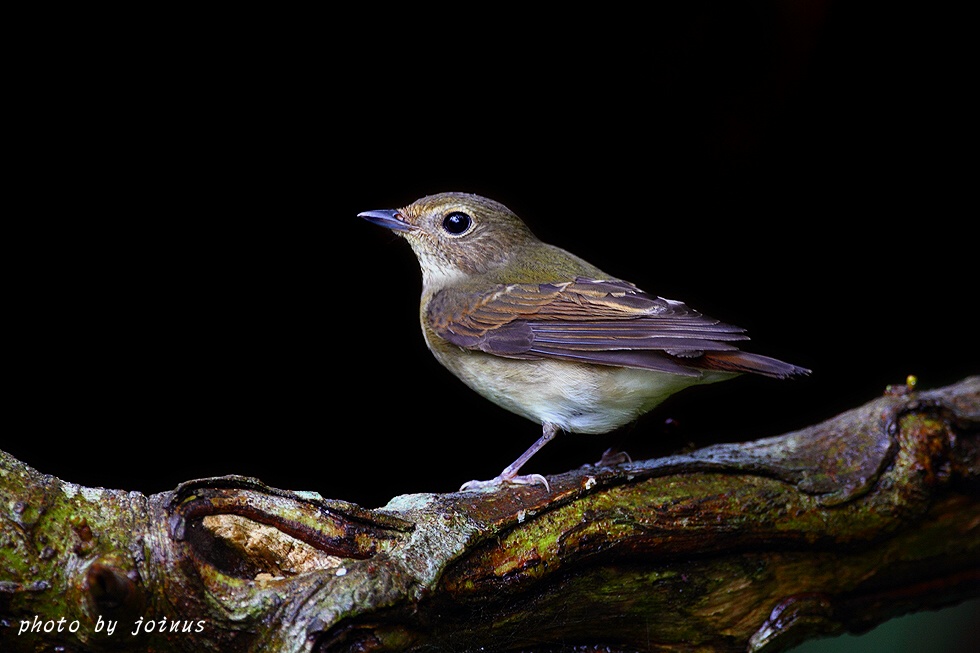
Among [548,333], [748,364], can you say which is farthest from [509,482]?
[748,364]

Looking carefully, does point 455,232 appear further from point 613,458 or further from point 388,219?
point 613,458

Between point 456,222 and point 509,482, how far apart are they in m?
1.37

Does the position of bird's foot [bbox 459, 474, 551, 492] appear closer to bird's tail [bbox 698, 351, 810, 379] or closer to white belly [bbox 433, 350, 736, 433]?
white belly [bbox 433, 350, 736, 433]

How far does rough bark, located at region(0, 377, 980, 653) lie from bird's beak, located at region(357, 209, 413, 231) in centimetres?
135

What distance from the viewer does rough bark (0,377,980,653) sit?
2.09 meters

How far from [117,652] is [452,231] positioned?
2288 millimetres

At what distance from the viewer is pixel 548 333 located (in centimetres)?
328

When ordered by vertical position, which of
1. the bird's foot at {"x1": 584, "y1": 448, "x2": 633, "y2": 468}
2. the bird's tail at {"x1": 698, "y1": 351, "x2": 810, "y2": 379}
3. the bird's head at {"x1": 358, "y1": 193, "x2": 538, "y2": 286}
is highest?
the bird's head at {"x1": 358, "y1": 193, "x2": 538, "y2": 286}

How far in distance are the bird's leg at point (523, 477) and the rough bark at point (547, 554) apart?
0.10 metres

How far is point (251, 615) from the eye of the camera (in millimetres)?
2137

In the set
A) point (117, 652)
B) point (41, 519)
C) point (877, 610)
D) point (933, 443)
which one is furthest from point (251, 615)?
point (933, 443)

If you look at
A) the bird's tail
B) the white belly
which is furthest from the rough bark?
the bird's tail

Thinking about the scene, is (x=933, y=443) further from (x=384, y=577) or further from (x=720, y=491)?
(x=384, y=577)

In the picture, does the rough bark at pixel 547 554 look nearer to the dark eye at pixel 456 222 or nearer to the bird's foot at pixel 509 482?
the bird's foot at pixel 509 482
